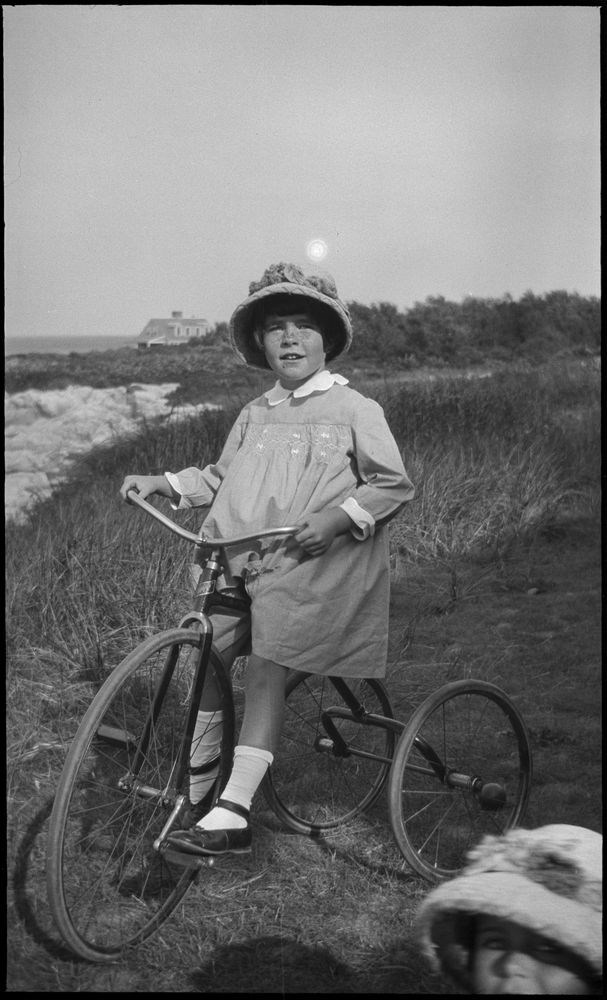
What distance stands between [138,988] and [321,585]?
1.19 metres

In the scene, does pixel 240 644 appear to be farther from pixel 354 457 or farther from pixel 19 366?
pixel 19 366

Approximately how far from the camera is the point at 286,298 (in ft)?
11.4

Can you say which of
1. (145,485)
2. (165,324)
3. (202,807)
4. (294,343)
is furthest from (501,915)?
(165,324)

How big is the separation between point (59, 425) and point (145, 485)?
8.87 ft

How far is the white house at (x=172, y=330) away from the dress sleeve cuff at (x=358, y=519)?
62.2 inches

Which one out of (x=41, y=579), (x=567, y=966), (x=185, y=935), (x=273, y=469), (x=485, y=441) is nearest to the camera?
(x=567, y=966)

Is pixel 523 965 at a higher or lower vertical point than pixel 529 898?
lower

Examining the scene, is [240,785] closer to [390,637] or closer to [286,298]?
[286,298]

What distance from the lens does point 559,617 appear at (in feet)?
20.2

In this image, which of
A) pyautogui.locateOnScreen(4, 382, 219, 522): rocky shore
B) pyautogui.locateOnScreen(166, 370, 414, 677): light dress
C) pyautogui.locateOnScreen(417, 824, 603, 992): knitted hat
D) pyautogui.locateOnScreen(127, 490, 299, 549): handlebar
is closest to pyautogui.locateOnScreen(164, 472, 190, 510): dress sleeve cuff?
pyautogui.locateOnScreen(166, 370, 414, 677): light dress

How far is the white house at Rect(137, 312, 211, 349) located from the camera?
4566mm

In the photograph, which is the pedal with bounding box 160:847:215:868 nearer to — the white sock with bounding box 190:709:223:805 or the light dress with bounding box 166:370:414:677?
the white sock with bounding box 190:709:223:805

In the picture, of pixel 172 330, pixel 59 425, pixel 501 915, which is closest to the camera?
pixel 501 915

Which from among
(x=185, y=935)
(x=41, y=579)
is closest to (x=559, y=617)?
(x=41, y=579)
